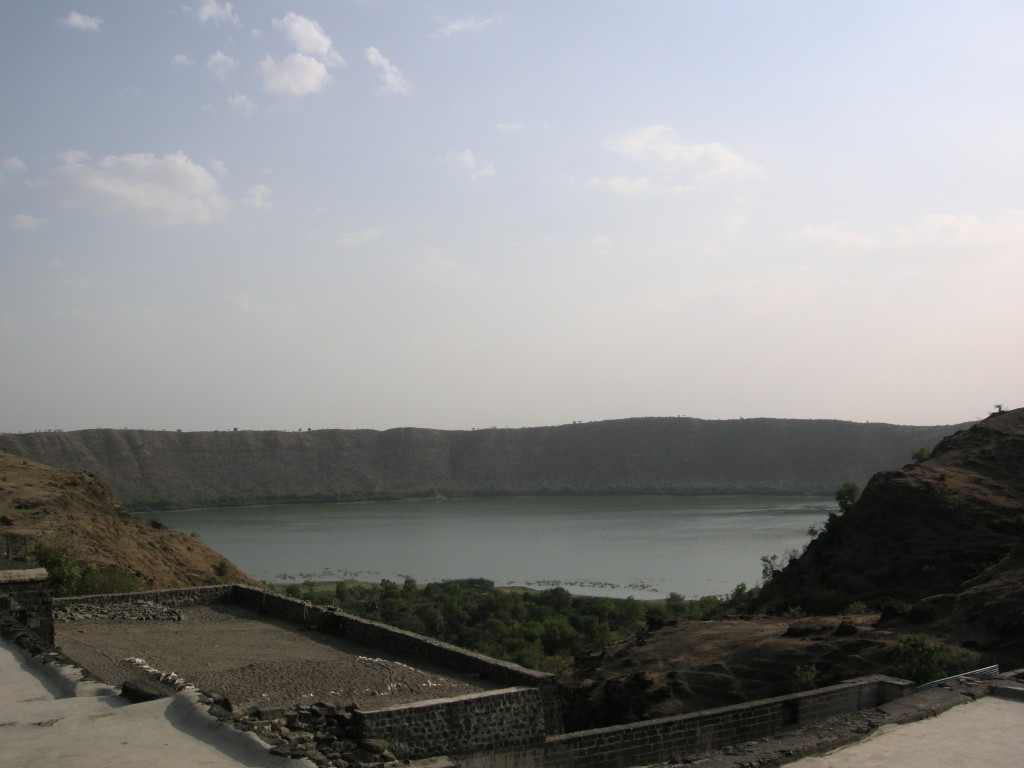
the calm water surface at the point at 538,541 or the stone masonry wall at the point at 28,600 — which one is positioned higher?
the stone masonry wall at the point at 28,600

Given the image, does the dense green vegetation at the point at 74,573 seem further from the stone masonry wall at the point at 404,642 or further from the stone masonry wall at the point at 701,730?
the stone masonry wall at the point at 701,730

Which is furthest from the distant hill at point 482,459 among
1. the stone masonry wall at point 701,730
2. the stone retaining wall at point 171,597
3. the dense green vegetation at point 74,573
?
the stone masonry wall at point 701,730

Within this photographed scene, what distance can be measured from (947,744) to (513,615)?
2058 cm

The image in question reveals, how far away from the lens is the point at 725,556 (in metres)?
40.4

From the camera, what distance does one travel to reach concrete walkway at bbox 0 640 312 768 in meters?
4.66

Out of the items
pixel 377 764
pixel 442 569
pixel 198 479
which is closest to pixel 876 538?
pixel 377 764

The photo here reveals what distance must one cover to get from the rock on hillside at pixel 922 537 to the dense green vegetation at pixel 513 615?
11.5ft

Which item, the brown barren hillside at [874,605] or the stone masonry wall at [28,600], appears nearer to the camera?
the stone masonry wall at [28,600]

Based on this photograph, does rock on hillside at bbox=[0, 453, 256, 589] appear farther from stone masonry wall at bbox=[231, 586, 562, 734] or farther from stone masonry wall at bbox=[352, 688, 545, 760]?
stone masonry wall at bbox=[352, 688, 545, 760]

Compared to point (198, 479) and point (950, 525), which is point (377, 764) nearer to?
point (950, 525)

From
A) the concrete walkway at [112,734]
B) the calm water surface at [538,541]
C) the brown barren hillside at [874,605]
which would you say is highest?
the concrete walkway at [112,734]

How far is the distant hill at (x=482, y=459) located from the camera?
8150 cm

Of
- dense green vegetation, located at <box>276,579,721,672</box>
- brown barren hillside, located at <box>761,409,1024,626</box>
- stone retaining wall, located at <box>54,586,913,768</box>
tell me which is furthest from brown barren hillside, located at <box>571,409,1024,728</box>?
stone retaining wall, located at <box>54,586,913,768</box>

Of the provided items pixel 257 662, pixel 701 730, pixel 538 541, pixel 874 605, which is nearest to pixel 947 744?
pixel 701 730
